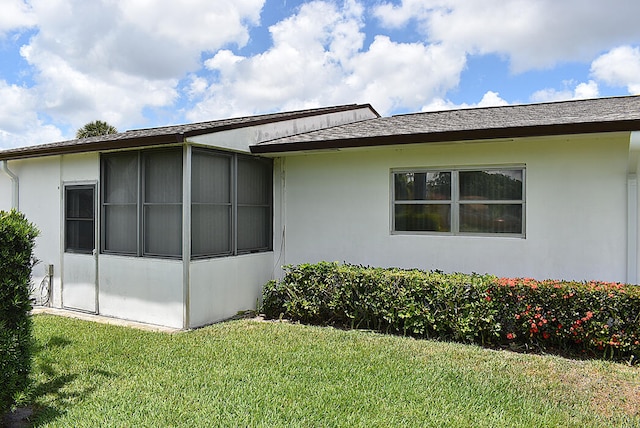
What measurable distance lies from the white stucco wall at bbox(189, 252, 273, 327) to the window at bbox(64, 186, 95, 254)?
2.42 metres

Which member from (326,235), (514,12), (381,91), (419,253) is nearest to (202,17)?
(326,235)

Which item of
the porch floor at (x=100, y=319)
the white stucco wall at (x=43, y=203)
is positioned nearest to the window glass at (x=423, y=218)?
the porch floor at (x=100, y=319)

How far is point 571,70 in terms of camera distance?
11.1m

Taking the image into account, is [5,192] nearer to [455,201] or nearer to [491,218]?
[455,201]

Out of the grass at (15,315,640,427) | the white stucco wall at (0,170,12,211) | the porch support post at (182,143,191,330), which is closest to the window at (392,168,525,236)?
the grass at (15,315,640,427)

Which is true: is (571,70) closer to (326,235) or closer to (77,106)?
(326,235)

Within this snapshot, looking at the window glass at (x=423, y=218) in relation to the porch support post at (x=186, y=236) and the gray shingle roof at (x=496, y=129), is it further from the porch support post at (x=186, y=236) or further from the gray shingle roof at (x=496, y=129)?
the porch support post at (x=186, y=236)

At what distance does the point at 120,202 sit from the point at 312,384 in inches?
196

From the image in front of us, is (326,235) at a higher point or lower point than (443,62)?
lower

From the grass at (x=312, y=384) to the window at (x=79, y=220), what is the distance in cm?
225

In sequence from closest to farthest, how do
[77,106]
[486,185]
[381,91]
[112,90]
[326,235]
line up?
[486,185] → [326,235] → [381,91] → [112,90] → [77,106]

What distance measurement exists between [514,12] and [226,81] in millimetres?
12358

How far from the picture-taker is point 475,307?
5.96m

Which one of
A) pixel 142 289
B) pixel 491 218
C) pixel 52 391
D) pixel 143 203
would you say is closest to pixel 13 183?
pixel 143 203
